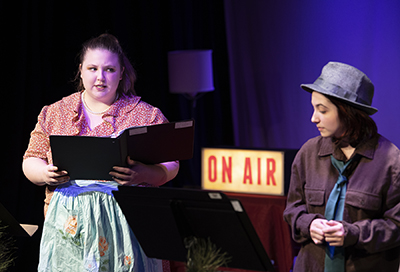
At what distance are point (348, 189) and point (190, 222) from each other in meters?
0.61

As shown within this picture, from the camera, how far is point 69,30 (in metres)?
3.91

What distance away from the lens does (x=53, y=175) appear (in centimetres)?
207

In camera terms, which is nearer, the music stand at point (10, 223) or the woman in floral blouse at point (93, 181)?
the music stand at point (10, 223)

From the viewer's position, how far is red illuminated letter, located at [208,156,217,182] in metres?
3.68

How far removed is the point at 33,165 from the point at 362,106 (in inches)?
54.4

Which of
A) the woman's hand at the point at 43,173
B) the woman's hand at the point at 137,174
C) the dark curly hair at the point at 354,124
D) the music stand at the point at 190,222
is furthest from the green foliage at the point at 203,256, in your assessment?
the woman's hand at the point at 43,173

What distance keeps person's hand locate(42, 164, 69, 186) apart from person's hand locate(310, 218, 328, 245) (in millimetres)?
999

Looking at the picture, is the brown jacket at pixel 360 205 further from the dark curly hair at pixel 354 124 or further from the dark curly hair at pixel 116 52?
the dark curly hair at pixel 116 52

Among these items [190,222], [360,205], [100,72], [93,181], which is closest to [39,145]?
[93,181]

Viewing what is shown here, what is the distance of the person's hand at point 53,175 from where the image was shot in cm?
206

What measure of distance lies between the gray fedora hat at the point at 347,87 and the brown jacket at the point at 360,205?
0.51 feet


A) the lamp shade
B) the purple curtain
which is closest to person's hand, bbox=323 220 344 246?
the purple curtain

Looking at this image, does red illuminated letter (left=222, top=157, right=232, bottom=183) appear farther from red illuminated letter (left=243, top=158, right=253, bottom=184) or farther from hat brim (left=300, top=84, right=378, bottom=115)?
hat brim (left=300, top=84, right=378, bottom=115)

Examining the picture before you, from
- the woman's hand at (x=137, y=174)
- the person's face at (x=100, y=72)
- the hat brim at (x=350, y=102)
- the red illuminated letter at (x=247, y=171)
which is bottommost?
the red illuminated letter at (x=247, y=171)
